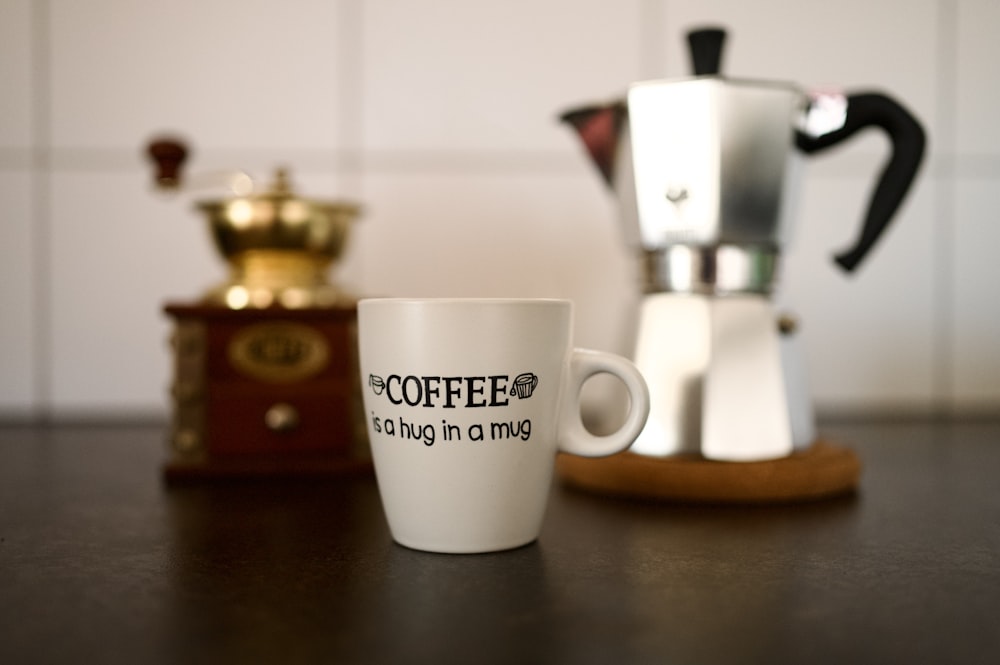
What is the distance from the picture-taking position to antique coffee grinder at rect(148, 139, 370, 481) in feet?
2.13

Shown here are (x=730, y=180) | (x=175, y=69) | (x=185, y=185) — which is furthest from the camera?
(x=175, y=69)

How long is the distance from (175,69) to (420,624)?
85 centimetres

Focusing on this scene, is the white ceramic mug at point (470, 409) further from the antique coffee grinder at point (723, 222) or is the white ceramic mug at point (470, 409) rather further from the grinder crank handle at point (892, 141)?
the grinder crank handle at point (892, 141)

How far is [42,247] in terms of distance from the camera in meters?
0.99

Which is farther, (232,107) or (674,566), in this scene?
(232,107)

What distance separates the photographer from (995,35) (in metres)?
1.02

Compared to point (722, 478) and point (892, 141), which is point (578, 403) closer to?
point (722, 478)

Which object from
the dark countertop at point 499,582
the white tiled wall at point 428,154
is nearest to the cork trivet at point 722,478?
the dark countertop at point 499,582

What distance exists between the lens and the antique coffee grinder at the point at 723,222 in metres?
0.59

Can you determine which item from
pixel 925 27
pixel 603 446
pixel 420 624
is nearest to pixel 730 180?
pixel 603 446

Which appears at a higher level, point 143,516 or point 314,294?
point 314,294

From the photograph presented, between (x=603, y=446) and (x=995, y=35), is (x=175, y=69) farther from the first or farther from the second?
(x=995, y=35)

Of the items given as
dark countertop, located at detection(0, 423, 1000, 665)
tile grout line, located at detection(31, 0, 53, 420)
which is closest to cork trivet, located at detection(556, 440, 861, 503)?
dark countertop, located at detection(0, 423, 1000, 665)

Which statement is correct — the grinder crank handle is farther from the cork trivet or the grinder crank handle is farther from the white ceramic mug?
the white ceramic mug
